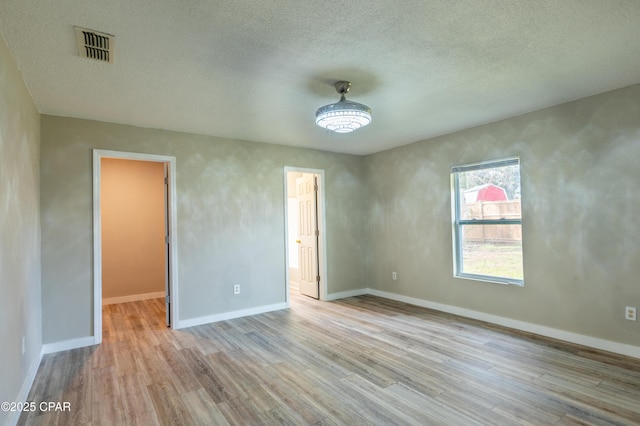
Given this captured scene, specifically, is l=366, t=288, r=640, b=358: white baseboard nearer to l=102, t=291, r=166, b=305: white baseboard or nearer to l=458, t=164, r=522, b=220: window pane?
l=458, t=164, r=522, b=220: window pane

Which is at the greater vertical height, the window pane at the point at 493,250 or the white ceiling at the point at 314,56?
the white ceiling at the point at 314,56

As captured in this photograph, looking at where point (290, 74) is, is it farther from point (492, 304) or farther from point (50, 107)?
point (492, 304)

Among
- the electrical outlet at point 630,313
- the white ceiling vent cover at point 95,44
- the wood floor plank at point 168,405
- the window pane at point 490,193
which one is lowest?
the wood floor plank at point 168,405

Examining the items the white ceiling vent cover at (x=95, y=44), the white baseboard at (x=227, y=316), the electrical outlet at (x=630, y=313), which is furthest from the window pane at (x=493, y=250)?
the white ceiling vent cover at (x=95, y=44)

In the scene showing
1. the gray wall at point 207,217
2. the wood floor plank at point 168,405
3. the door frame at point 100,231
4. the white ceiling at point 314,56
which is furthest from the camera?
the door frame at point 100,231

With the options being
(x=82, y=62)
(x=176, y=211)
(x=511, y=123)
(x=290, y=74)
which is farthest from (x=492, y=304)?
(x=82, y=62)

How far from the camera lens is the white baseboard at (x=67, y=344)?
11.6 feet

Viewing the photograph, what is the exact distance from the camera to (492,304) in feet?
14.0

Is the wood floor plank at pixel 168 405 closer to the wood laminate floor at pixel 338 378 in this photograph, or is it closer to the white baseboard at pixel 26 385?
the wood laminate floor at pixel 338 378

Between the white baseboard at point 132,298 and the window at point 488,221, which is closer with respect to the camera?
the window at point 488,221

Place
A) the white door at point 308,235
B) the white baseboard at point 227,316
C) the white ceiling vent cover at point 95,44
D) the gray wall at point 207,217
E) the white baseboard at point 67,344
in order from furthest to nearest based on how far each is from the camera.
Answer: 1. the white door at point 308,235
2. the white baseboard at point 227,316
3. the gray wall at point 207,217
4. the white baseboard at point 67,344
5. the white ceiling vent cover at point 95,44

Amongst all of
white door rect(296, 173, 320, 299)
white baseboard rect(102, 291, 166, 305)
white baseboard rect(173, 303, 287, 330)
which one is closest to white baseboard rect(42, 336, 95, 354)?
white baseboard rect(173, 303, 287, 330)

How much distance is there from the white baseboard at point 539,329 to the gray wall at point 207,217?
4.95ft

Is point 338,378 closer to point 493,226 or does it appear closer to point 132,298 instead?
point 493,226
